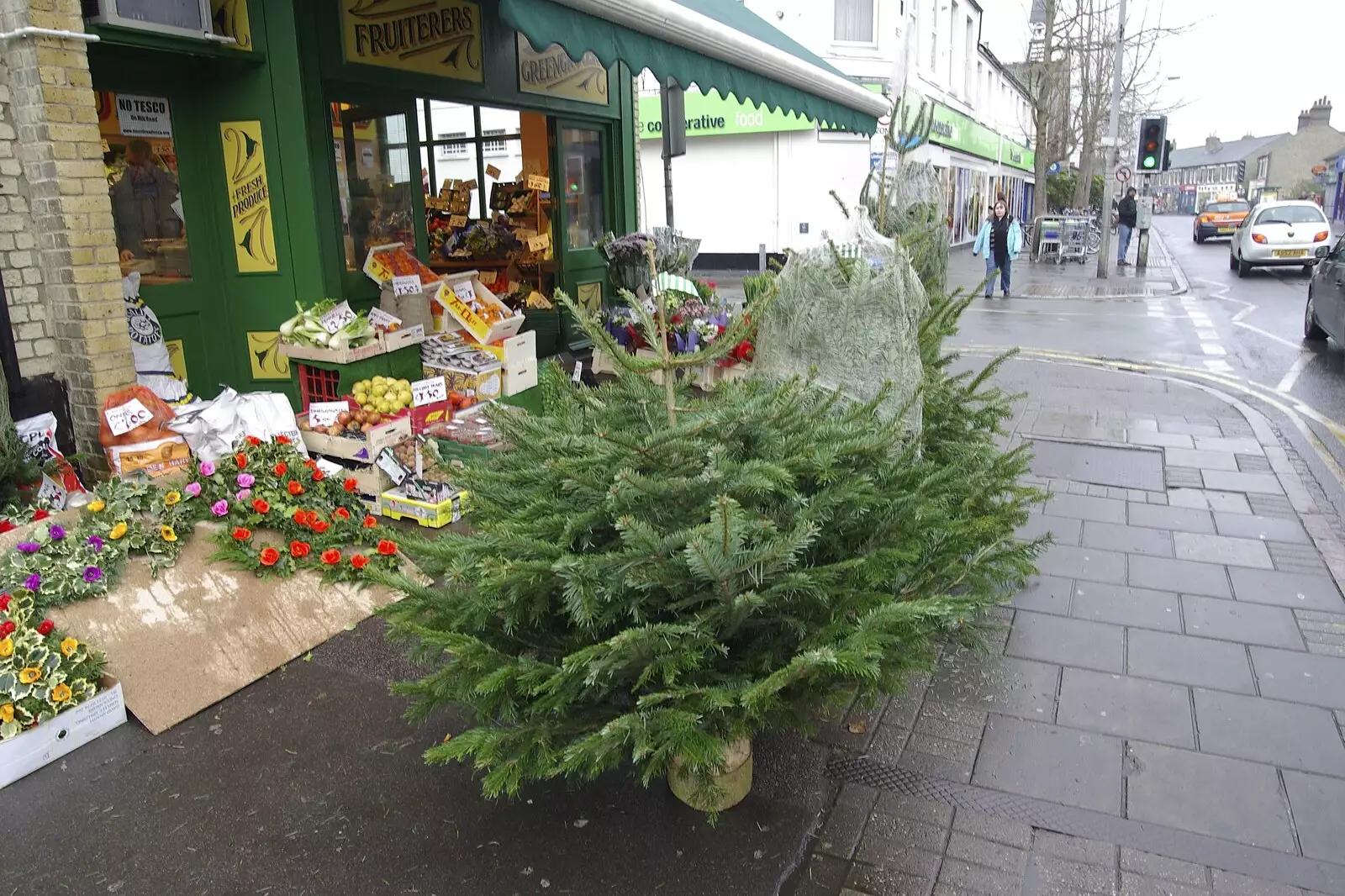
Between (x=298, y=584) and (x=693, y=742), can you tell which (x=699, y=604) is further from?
(x=298, y=584)

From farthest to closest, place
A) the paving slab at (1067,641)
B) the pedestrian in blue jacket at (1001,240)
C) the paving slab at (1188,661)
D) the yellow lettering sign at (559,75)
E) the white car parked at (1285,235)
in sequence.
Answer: the white car parked at (1285,235), the pedestrian in blue jacket at (1001,240), the yellow lettering sign at (559,75), the paving slab at (1067,641), the paving slab at (1188,661)

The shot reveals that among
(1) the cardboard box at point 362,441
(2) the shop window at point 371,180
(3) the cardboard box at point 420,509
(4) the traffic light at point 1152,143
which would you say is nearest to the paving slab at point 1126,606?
(3) the cardboard box at point 420,509

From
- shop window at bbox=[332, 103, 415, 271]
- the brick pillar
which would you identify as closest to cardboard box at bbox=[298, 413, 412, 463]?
the brick pillar

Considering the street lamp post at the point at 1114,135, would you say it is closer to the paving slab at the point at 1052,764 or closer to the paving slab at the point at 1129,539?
the paving slab at the point at 1129,539

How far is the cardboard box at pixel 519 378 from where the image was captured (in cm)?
654

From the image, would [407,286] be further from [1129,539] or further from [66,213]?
[1129,539]

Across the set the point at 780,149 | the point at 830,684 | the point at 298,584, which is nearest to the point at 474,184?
the point at 298,584

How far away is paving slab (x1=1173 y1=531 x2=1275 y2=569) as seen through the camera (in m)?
4.98

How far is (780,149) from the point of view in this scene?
22312 mm

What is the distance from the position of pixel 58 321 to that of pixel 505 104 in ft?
13.6

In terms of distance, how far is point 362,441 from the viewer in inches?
210

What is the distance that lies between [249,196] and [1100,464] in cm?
608

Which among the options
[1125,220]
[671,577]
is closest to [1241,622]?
[671,577]

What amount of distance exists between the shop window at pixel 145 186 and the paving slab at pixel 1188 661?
225 inches
